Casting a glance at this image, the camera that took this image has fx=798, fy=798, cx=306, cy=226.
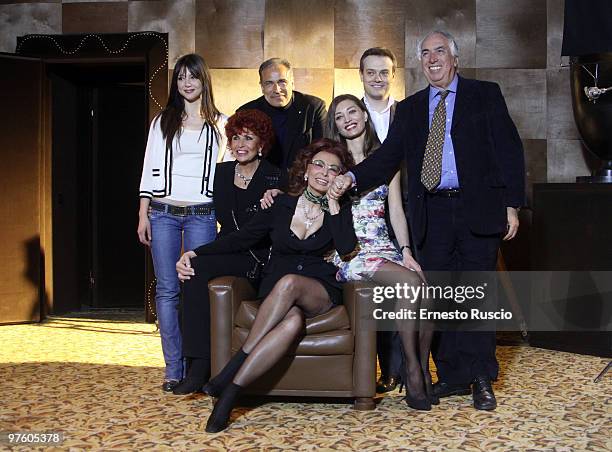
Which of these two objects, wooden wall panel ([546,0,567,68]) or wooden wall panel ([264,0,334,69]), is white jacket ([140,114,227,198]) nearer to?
wooden wall panel ([264,0,334,69])

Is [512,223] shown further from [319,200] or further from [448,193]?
[319,200]

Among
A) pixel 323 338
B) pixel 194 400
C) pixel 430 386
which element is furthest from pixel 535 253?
pixel 194 400

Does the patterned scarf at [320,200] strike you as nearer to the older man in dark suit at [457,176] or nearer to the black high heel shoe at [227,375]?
the older man in dark suit at [457,176]

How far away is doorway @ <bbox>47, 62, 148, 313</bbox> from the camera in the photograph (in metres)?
6.75

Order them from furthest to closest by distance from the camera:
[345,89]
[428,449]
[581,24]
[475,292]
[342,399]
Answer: [345,89] < [581,24] < [475,292] < [342,399] < [428,449]

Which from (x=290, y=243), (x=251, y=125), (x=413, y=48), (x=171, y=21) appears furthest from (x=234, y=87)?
(x=290, y=243)

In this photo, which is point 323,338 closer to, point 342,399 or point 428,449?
point 342,399

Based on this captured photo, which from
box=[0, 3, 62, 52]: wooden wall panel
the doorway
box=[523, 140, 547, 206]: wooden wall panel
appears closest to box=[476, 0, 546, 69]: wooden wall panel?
box=[523, 140, 547, 206]: wooden wall panel

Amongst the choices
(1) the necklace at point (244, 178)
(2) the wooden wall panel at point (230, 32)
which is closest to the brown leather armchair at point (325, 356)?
(1) the necklace at point (244, 178)

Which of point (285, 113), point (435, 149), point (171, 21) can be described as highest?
point (171, 21)

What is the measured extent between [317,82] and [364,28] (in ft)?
1.77

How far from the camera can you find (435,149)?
372 centimetres

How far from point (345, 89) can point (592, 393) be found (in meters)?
2.96

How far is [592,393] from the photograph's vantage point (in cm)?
399
